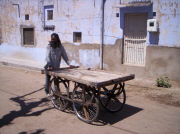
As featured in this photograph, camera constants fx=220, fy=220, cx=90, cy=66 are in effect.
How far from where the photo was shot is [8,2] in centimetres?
1434

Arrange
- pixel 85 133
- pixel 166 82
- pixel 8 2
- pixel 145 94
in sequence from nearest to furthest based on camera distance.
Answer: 1. pixel 85 133
2. pixel 145 94
3. pixel 166 82
4. pixel 8 2

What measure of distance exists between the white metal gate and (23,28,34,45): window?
21.9 ft

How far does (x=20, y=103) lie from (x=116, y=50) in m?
4.90

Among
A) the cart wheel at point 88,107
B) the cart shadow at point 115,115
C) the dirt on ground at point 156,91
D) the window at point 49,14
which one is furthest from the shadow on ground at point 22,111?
the window at point 49,14

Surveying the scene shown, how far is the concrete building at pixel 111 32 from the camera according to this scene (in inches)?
317

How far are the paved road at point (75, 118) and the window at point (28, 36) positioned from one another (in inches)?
287

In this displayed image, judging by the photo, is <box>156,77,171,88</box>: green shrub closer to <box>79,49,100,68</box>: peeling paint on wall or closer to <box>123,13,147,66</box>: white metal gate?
<box>123,13,147,66</box>: white metal gate

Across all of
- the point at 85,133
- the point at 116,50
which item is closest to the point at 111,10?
the point at 116,50

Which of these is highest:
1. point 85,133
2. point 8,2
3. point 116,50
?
point 8,2

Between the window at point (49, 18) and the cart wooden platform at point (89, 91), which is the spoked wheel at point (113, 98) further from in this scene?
the window at point (49, 18)

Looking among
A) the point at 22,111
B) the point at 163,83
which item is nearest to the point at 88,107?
the point at 22,111

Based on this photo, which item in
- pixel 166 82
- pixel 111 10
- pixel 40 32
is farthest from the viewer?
pixel 40 32

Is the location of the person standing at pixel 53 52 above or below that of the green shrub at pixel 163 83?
above

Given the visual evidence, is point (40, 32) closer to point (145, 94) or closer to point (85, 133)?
point (145, 94)
